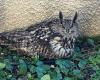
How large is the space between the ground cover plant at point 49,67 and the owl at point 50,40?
0.20 feet

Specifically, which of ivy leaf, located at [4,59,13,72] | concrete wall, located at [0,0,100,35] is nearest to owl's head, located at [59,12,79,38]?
concrete wall, located at [0,0,100,35]

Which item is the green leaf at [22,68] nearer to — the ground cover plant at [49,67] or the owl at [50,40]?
the ground cover plant at [49,67]

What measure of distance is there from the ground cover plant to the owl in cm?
6

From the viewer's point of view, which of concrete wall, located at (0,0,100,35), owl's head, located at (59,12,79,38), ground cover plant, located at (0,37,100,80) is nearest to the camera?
ground cover plant, located at (0,37,100,80)

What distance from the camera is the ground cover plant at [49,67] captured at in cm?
443

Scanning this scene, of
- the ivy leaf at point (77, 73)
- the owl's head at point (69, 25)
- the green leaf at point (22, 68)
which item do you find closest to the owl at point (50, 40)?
the owl's head at point (69, 25)

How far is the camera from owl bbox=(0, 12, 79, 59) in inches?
181

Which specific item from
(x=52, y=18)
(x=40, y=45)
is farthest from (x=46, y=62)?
(x=52, y=18)

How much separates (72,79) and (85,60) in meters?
0.34

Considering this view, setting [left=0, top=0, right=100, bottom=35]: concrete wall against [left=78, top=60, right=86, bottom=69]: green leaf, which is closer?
[left=78, top=60, right=86, bottom=69]: green leaf

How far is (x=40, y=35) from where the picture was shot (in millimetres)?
4664

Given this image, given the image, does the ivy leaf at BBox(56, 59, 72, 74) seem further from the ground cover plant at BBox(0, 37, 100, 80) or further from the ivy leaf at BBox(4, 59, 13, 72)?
the ivy leaf at BBox(4, 59, 13, 72)

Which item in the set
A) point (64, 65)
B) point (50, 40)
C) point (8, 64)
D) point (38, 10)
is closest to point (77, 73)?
point (64, 65)

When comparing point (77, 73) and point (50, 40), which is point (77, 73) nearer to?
point (77, 73)
